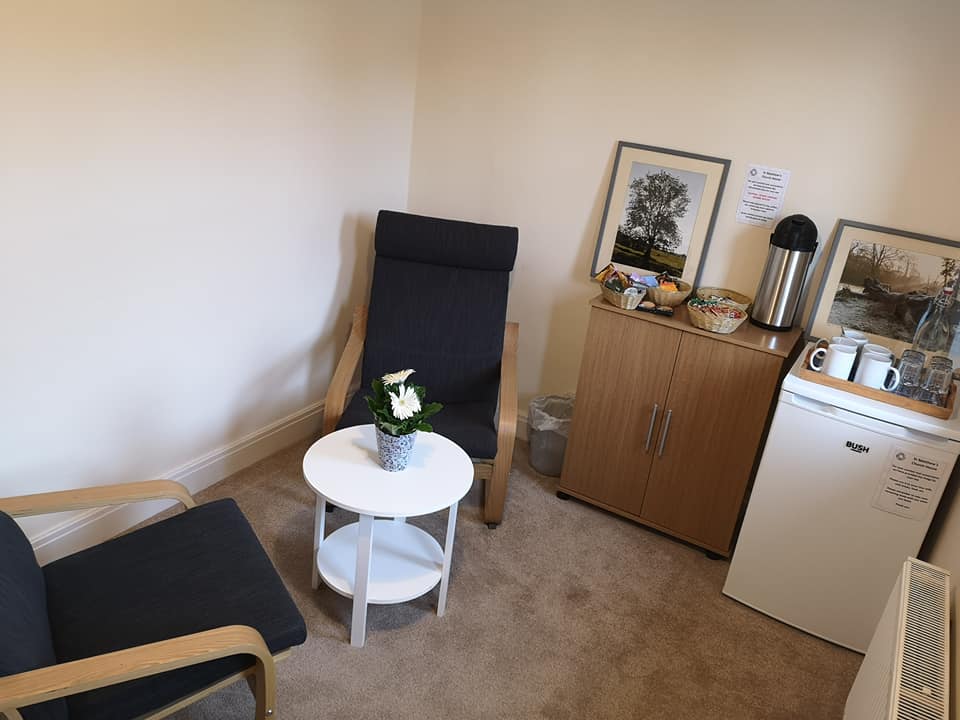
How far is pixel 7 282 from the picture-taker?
1993 mm

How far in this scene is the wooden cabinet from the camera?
261 centimetres

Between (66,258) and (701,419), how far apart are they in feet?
6.90

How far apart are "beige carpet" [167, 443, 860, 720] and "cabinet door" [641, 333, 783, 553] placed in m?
0.14

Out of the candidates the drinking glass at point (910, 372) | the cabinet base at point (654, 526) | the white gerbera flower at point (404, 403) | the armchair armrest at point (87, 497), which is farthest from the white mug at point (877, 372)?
the armchair armrest at point (87, 497)

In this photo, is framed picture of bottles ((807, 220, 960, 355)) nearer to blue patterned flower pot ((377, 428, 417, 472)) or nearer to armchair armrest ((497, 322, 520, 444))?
armchair armrest ((497, 322, 520, 444))

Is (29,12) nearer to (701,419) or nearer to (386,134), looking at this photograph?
(386,134)

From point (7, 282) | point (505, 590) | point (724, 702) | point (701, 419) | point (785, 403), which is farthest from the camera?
point (701, 419)

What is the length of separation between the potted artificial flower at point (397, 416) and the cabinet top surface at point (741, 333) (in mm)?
895

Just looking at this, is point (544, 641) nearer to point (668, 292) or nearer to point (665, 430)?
point (665, 430)

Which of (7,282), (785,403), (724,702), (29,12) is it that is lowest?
(724,702)

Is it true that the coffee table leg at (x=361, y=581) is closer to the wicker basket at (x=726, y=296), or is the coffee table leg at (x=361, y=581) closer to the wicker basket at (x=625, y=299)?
the wicker basket at (x=625, y=299)

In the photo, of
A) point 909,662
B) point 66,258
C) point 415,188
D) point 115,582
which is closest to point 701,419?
point 909,662

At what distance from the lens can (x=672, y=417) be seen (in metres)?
2.75

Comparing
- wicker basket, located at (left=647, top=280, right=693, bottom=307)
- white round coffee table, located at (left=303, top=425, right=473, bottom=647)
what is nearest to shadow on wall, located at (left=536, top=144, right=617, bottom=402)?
wicker basket, located at (left=647, top=280, right=693, bottom=307)
